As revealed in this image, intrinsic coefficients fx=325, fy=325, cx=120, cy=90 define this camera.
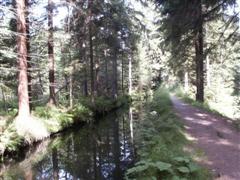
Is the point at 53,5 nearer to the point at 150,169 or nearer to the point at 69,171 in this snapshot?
the point at 69,171

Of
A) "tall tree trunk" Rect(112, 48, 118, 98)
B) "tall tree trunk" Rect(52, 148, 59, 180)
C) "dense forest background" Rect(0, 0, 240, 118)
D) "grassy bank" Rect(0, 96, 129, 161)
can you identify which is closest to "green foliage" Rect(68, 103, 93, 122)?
"grassy bank" Rect(0, 96, 129, 161)

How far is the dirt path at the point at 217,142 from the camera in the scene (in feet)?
21.2

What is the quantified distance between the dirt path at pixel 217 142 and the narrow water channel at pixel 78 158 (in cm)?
221

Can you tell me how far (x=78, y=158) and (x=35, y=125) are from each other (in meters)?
2.73

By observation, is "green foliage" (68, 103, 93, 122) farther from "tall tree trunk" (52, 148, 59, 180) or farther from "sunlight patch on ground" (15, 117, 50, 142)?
"tall tree trunk" (52, 148, 59, 180)

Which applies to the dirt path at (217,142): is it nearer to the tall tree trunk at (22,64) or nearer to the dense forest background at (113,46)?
the dense forest background at (113,46)

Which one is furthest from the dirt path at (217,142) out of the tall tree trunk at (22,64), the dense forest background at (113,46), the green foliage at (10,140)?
the tall tree trunk at (22,64)

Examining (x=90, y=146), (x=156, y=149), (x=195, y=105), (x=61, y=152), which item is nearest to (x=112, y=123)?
(x=195, y=105)

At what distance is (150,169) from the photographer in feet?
20.5

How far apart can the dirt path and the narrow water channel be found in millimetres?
2209

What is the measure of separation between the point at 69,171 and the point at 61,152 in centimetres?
239

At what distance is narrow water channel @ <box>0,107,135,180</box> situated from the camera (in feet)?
28.8

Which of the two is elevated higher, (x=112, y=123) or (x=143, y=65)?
(x=143, y=65)

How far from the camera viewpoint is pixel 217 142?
28.9 ft
